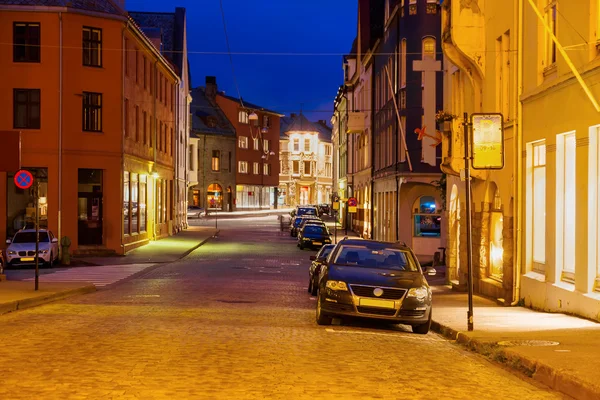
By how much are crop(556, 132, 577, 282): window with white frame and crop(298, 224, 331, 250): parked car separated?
1150 inches

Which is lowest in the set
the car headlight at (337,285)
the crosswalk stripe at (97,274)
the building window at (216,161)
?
the crosswalk stripe at (97,274)

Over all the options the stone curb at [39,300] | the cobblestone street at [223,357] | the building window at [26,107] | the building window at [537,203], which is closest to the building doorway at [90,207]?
the building window at [26,107]

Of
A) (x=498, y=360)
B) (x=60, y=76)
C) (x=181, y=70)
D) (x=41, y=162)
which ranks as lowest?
(x=498, y=360)

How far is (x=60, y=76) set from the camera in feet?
116

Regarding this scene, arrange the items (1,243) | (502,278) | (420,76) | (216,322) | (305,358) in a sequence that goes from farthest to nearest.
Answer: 1. (420,76)
2. (1,243)
3. (502,278)
4. (216,322)
5. (305,358)

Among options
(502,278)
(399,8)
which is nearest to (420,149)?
(399,8)

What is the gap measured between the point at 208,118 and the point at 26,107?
6310 cm

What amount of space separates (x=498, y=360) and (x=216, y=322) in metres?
5.38

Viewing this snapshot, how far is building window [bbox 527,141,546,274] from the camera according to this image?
58.9 ft

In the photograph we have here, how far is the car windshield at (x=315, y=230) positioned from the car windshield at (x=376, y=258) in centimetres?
3026

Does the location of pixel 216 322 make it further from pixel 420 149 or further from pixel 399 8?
pixel 399 8

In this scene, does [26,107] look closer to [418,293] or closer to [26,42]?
[26,42]

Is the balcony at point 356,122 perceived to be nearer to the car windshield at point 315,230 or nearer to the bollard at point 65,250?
the car windshield at point 315,230

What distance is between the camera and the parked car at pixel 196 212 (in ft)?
289
